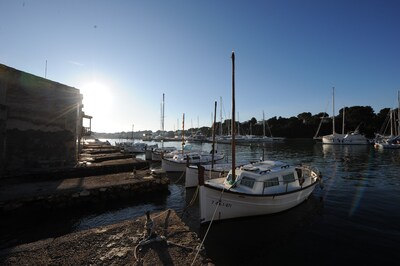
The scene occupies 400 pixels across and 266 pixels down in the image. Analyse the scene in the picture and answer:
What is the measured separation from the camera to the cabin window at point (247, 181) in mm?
12429

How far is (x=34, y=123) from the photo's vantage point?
16.7 metres

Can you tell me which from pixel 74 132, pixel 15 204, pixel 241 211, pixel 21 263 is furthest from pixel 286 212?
pixel 74 132

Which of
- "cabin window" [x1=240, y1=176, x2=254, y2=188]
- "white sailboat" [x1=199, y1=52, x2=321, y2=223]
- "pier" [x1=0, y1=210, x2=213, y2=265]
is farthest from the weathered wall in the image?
"cabin window" [x1=240, y1=176, x2=254, y2=188]

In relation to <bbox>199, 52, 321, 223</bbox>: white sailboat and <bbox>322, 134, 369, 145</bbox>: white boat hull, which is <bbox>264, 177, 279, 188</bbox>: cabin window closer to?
<bbox>199, 52, 321, 223</bbox>: white sailboat

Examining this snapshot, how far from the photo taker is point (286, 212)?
42.9 feet

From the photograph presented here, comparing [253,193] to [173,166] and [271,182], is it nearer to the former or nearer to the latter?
[271,182]

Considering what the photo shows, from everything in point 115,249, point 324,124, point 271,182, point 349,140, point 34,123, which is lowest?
point 115,249

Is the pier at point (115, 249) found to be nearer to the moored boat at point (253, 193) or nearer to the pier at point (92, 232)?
the pier at point (92, 232)

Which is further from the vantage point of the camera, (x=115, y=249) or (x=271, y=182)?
(x=271, y=182)

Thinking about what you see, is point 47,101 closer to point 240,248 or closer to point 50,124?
point 50,124

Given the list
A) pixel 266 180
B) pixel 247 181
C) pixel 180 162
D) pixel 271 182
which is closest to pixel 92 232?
pixel 247 181

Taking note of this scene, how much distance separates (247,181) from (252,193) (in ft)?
3.33

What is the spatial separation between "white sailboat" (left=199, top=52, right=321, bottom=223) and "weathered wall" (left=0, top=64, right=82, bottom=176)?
13622 millimetres

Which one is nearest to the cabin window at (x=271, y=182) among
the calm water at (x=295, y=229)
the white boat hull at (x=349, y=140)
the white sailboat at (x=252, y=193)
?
the white sailboat at (x=252, y=193)
